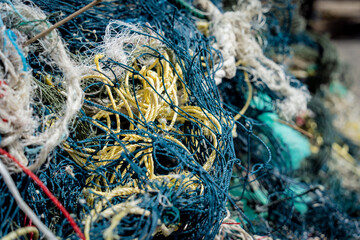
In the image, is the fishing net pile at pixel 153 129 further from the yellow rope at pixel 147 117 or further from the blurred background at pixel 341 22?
the blurred background at pixel 341 22

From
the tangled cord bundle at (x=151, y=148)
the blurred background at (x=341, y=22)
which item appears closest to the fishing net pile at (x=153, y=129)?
the tangled cord bundle at (x=151, y=148)

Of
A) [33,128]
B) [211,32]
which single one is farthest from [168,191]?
[211,32]

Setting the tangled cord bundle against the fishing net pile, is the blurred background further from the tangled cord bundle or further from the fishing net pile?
the tangled cord bundle

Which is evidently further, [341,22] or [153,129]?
[341,22]

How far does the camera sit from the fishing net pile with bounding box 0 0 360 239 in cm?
91

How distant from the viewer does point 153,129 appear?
1.07 m

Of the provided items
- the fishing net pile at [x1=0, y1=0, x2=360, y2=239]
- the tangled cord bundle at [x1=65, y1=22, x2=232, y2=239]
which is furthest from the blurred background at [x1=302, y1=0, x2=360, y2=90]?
the tangled cord bundle at [x1=65, y1=22, x2=232, y2=239]

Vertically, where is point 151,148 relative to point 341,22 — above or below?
above

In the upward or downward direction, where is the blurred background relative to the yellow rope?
downward

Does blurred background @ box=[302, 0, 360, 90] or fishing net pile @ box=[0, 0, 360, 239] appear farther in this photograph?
blurred background @ box=[302, 0, 360, 90]

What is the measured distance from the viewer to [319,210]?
5.18 feet

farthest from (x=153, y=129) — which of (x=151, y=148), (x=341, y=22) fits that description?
(x=341, y=22)

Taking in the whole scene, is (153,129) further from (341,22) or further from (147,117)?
(341,22)

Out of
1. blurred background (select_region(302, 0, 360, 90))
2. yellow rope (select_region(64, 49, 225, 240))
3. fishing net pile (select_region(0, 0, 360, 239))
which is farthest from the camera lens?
blurred background (select_region(302, 0, 360, 90))
